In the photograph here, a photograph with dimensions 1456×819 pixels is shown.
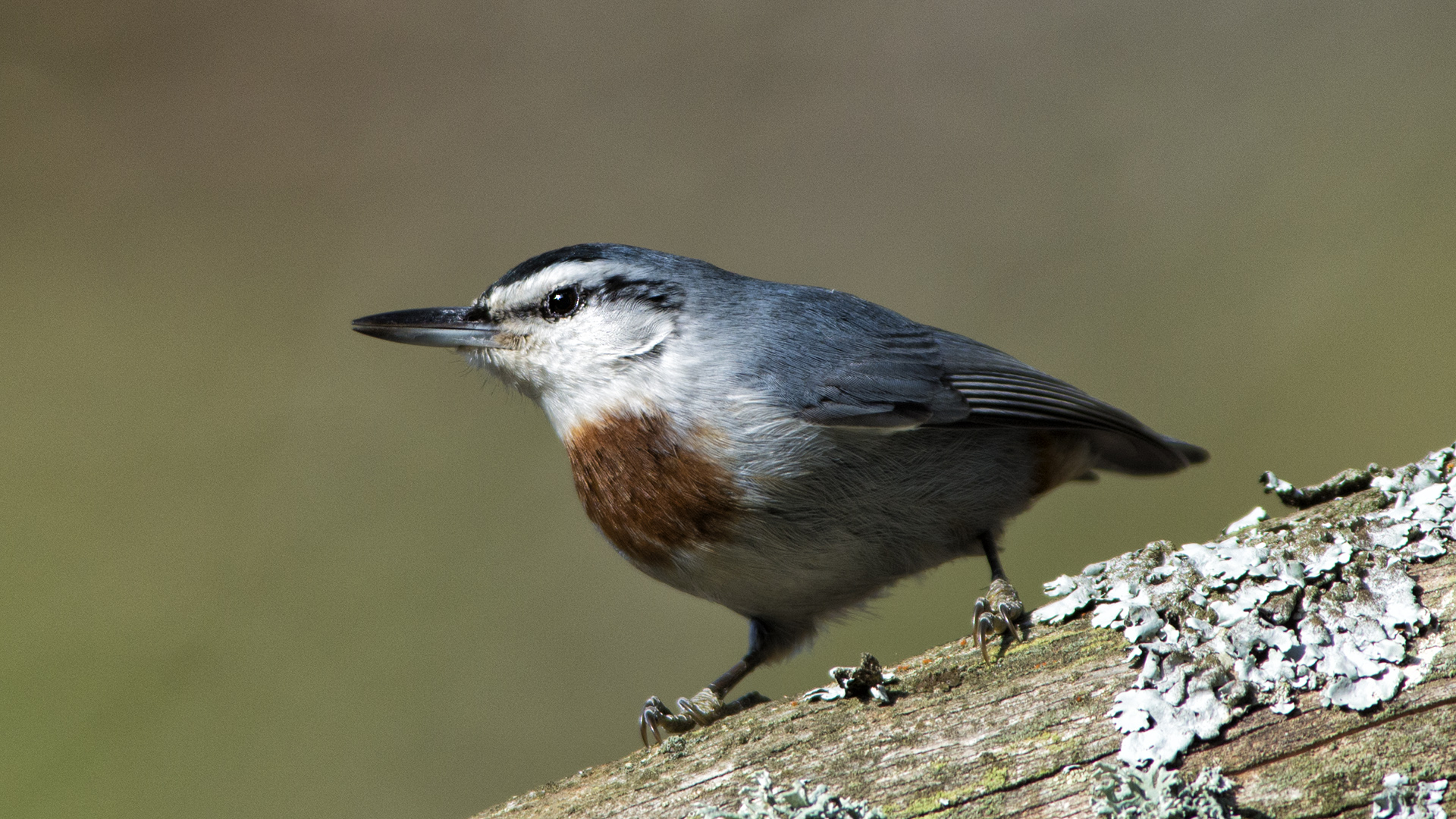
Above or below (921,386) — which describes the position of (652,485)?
below

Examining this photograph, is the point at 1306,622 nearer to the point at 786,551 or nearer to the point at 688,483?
the point at 786,551

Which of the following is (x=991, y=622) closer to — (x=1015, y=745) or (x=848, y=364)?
(x=1015, y=745)

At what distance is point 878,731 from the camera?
1651 millimetres

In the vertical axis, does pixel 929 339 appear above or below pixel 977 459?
above

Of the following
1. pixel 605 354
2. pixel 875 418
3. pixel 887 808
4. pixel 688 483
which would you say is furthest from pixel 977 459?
pixel 887 808

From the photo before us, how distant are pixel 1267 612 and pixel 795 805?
0.81 metres

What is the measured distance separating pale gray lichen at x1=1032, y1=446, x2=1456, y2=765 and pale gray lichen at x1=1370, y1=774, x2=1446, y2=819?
0.40 feet

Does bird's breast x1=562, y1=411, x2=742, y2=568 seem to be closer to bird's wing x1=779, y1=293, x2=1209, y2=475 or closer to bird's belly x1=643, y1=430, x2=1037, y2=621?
bird's belly x1=643, y1=430, x2=1037, y2=621

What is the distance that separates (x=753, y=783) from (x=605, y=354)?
1.16 meters

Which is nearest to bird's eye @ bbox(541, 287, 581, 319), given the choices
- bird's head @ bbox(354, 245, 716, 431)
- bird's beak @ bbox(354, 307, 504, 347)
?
bird's head @ bbox(354, 245, 716, 431)

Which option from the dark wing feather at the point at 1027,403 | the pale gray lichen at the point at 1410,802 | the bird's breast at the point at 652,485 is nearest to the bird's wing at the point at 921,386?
the dark wing feather at the point at 1027,403

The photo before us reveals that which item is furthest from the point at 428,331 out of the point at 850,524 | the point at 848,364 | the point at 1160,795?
the point at 1160,795

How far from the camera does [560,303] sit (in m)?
Answer: 2.56

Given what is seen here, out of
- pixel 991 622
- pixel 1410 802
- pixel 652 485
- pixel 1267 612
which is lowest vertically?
pixel 1410 802
